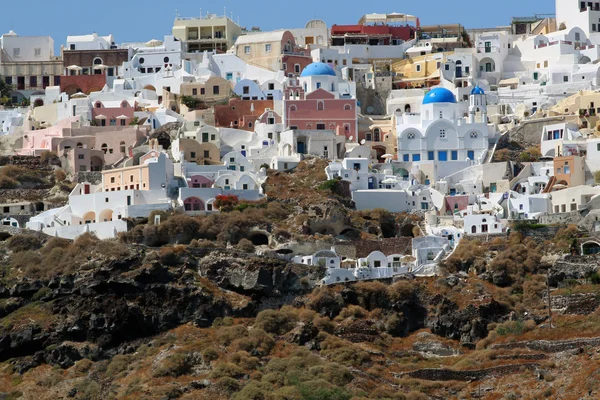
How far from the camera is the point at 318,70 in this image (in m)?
109

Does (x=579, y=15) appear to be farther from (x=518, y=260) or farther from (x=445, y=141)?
(x=518, y=260)

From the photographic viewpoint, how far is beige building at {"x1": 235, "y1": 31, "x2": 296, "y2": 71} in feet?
383

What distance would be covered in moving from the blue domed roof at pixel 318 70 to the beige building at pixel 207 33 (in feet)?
47.4

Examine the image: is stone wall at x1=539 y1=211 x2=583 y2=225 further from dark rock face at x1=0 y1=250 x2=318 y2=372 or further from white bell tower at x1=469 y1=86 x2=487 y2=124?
white bell tower at x1=469 y1=86 x2=487 y2=124

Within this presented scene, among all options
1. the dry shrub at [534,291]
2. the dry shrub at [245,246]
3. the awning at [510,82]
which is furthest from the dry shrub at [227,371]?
the awning at [510,82]

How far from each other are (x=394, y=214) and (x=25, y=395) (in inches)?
997

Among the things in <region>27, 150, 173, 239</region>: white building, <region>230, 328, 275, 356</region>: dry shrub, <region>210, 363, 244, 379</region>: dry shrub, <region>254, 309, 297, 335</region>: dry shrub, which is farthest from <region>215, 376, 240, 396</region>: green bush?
<region>27, 150, 173, 239</region>: white building

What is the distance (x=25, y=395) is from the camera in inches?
3051

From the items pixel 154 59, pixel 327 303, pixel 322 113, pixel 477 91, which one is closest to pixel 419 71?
pixel 477 91

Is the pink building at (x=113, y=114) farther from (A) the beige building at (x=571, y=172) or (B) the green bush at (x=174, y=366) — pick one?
(B) the green bush at (x=174, y=366)

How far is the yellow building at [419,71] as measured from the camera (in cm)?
11588

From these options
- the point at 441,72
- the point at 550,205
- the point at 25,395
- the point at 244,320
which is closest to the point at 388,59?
the point at 441,72

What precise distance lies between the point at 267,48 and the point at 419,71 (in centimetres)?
1004

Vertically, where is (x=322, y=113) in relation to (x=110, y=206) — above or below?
above
